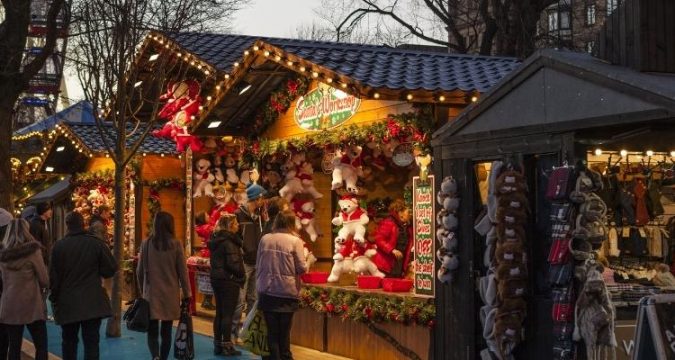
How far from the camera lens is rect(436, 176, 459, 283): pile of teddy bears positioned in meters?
10.0

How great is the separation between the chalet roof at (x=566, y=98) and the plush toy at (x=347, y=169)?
3177 millimetres

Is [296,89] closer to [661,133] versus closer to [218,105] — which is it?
[218,105]

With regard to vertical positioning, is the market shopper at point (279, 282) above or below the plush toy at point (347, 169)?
below

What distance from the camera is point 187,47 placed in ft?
57.8

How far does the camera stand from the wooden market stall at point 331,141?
11203mm

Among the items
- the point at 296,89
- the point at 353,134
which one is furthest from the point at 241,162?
the point at 353,134

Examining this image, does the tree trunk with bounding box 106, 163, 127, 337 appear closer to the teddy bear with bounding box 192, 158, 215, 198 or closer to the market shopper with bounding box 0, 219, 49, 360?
the teddy bear with bounding box 192, 158, 215, 198

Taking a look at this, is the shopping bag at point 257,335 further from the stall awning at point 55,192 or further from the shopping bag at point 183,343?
the stall awning at point 55,192

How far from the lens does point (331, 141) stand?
13070 mm

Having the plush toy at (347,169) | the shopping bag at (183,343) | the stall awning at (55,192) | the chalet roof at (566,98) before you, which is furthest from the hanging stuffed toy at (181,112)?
the stall awning at (55,192)

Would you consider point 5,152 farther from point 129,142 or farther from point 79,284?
point 79,284

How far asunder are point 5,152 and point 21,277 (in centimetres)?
856

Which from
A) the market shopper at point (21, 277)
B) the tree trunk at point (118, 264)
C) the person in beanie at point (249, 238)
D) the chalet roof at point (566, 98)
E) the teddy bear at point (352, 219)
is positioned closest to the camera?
the chalet roof at point (566, 98)

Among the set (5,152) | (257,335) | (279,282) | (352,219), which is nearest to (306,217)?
(352,219)
